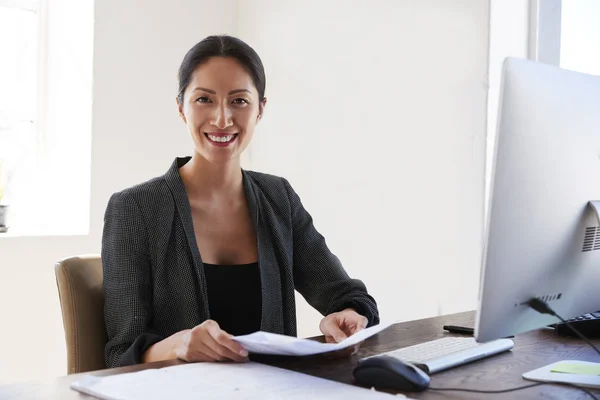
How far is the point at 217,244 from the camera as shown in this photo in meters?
1.76

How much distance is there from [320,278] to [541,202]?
0.88 meters

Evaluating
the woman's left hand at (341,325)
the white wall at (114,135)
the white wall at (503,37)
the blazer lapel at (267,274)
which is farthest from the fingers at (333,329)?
the white wall at (114,135)

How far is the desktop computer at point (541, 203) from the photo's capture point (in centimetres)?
96

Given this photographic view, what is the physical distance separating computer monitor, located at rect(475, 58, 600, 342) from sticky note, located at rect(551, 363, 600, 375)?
0.10m

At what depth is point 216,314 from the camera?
1.68 m

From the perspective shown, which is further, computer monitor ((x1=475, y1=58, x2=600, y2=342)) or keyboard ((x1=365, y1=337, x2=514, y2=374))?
keyboard ((x1=365, y1=337, x2=514, y2=374))

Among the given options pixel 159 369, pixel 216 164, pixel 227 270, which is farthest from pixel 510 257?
pixel 216 164

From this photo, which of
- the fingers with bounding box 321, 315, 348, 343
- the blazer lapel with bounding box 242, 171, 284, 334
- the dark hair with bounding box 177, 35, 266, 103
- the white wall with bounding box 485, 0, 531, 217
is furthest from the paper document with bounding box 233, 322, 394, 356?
the white wall with bounding box 485, 0, 531, 217

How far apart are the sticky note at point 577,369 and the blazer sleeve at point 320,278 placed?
1.69 feet

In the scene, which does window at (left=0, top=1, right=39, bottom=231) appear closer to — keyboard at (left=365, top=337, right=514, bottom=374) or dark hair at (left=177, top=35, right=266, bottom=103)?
dark hair at (left=177, top=35, right=266, bottom=103)

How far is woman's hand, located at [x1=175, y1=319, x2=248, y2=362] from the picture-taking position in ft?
3.79

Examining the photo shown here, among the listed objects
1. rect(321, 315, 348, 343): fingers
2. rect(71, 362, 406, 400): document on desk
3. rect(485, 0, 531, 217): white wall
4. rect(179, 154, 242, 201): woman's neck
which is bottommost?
rect(71, 362, 406, 400): document on desk

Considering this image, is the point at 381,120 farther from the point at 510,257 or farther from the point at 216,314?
the point at 510,257

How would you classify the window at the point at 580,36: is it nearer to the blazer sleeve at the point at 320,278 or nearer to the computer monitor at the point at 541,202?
the blazer sleeve at the point at 320,278
